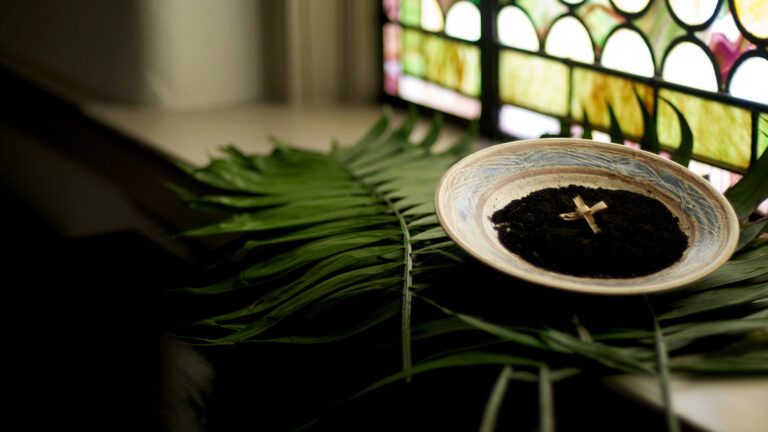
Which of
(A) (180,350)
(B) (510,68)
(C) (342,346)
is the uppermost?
(B) (510,68)

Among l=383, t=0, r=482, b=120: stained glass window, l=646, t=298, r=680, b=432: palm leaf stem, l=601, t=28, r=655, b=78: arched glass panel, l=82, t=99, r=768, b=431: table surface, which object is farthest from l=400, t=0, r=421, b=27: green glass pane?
l=646, t=298, r=680, b=432: palm leaf stem

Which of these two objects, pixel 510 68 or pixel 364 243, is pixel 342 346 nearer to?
pixel 364 243

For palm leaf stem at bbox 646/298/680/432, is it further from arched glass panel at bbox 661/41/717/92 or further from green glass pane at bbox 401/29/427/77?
green glass pane at bbox 401/29/427/77

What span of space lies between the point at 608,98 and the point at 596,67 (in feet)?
0.16

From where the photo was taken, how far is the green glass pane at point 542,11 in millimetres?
1350

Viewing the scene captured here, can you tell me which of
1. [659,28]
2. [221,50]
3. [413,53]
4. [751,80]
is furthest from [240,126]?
[751,80]

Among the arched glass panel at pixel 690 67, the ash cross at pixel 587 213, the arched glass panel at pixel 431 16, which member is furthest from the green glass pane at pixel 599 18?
the ash cross at pixel 587 213

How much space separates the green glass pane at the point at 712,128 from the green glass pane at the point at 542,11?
24 cm

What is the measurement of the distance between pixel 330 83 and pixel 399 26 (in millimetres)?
197

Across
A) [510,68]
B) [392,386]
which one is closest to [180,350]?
[392,386]

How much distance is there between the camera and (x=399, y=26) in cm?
171

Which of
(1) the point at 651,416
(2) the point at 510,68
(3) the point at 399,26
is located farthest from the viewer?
(3) the point at 399,26

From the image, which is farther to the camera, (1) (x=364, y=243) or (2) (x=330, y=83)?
(2) (x=330, y=83)

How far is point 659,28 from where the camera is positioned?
1.19 metres
